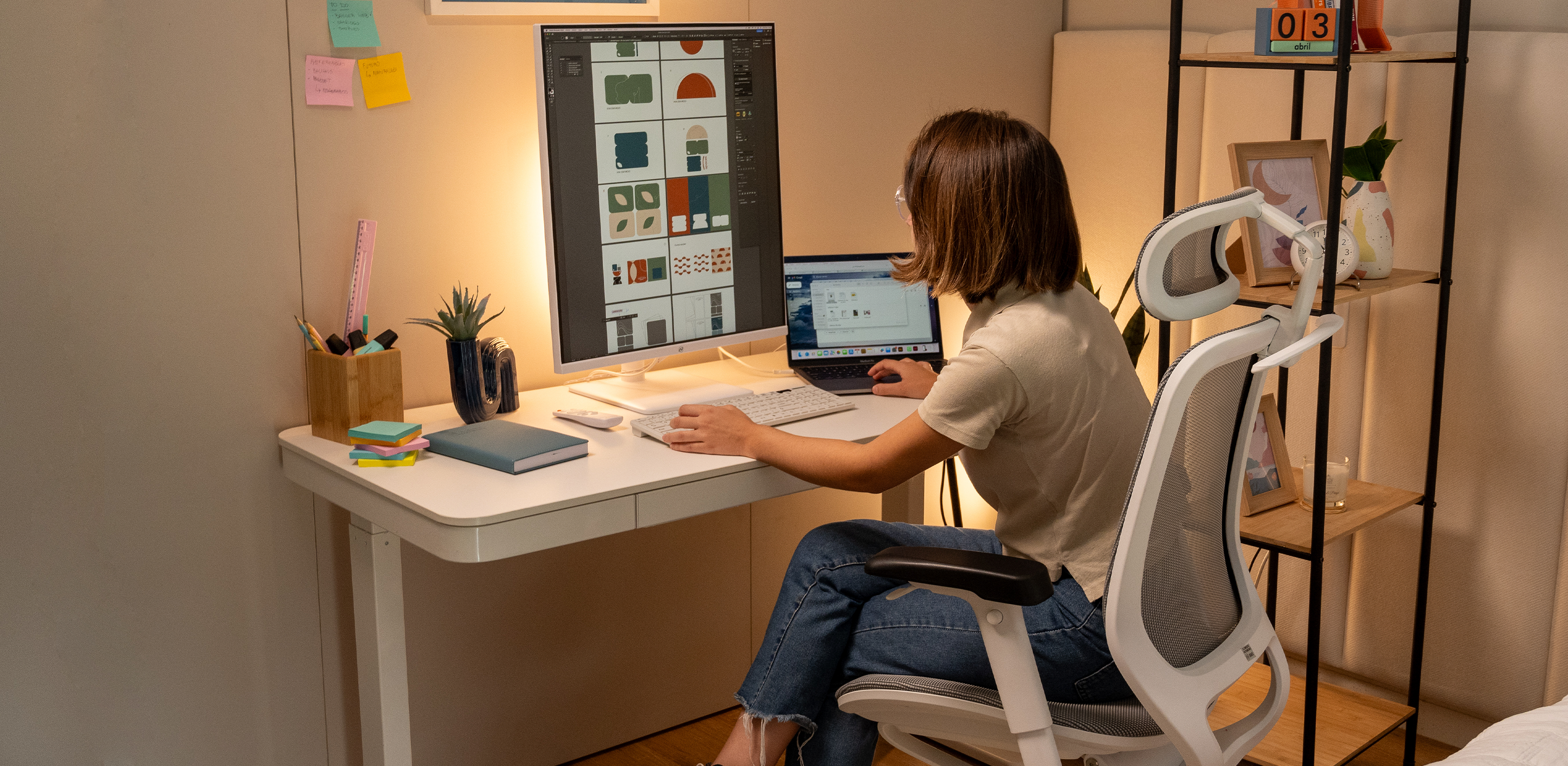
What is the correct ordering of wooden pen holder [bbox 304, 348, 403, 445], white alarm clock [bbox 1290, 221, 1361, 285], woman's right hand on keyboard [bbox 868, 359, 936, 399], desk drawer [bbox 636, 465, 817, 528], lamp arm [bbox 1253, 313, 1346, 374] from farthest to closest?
1. woman's right hand on keyboard [bbox 868, 359, 936, 399]
2. white alarm clock [bbox 1290, 221, 1361, 285]
3. wooden pen holder [bbox 304, 348, 403, 445]
4. desk drawer [bbox 636, 465, 817, 528]
5. lamp arm [bbox 1253, 313, 1346, 374]

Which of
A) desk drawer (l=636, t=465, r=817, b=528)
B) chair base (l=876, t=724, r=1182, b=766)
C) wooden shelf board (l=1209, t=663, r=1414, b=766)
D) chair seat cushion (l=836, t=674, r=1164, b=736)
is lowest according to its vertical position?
wooden shelf board (l=1209, t=663, r=1414, b=766)

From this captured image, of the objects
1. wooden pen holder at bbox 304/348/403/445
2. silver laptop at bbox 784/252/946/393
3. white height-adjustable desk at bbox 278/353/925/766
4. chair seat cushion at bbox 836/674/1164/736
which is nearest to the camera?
chair seat cushion at bbox 836/674/1164/736

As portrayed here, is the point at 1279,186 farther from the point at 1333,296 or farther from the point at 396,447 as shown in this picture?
the point at 396,447

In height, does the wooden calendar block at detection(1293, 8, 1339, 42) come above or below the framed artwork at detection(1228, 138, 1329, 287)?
above

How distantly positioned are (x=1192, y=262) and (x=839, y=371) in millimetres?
1023

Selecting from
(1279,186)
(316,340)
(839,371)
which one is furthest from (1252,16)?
(316,340)

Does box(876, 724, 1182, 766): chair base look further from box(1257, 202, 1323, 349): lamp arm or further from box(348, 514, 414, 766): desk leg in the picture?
box(348, 514, 414, 766): desk leg

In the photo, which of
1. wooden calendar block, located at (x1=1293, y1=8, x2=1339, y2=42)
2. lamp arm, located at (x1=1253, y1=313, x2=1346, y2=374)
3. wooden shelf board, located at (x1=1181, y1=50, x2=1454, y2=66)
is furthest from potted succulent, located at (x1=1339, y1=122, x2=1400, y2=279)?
lamp arm, located at (x1=1253, y1=313, x2=1346, y2=374)

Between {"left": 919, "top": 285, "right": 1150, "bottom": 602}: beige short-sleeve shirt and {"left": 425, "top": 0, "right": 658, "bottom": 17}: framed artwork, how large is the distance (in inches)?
39.0

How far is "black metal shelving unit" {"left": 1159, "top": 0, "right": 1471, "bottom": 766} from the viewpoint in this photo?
6.60ft

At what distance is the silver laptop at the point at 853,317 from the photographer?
2.46 metres

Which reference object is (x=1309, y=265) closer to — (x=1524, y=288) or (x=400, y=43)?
(x=1524, y=288)

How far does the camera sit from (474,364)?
205cm

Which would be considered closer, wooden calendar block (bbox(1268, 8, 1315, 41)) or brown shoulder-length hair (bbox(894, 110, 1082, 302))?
brown shoulder-length hair (bbox(894, 110, 1082, 302))
